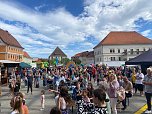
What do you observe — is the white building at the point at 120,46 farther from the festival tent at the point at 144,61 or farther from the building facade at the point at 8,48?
the festival tent at the point at 144,61

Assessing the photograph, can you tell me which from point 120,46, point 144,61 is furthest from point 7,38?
point 144,61

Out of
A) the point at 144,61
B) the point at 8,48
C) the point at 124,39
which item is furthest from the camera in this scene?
the point at 124,39

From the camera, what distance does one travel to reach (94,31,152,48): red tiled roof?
301 ft

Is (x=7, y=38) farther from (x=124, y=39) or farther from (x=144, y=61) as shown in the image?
(x=144, y=61)

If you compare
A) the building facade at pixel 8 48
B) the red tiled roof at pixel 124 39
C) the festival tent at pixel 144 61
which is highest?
the red tiled roof at pixel 124 39

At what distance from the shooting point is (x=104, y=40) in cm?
9369

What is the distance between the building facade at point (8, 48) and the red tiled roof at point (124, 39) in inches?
1320

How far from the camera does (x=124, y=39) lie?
308 feet

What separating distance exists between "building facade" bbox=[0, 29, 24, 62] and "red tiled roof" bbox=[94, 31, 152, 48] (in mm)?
33531

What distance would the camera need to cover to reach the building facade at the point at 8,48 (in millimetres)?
77250

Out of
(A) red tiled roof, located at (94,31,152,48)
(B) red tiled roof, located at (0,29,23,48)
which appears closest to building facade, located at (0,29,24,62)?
(B) red tiled roof, located at (0,29,23,48)

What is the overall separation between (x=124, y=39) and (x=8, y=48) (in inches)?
1783

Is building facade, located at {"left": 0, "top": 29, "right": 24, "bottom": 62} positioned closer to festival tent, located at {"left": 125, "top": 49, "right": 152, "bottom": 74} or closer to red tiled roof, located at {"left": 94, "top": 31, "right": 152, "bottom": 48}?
red tiled roof, located at {"left": 94, "top": 31, "right": 152, "bottom": 48}

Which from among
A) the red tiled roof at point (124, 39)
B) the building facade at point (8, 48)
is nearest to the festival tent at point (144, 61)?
the building facade at point (8, 48)
